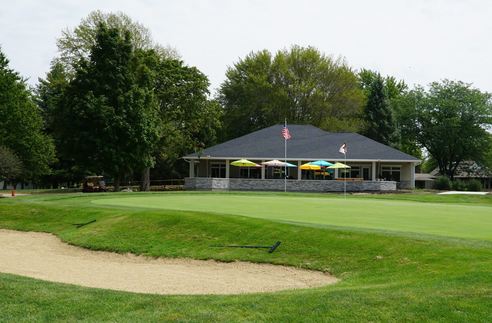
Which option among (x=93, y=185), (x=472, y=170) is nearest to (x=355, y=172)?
(x=93, y=185)

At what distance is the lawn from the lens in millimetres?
7488

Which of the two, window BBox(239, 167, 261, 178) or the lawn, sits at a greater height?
window BBox(239, 167, 261, 178)

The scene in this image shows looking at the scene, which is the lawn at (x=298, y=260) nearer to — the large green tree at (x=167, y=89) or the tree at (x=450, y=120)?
the large green tree at (x=167, y=89)

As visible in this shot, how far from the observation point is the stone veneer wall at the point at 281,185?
51.3 metres

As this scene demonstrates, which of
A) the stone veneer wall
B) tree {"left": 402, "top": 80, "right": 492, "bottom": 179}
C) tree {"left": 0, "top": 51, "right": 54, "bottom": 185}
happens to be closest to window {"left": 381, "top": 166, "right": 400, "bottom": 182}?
the stone veneer wall

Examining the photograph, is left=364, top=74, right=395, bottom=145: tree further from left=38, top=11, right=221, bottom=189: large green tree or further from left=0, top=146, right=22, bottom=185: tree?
left=0, top=146, right=22, bottom=185: tree

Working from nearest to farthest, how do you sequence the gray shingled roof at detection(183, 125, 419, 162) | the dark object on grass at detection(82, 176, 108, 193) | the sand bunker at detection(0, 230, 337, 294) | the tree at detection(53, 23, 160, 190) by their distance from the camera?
the sand bunker at detection(0, 230, 337, 294), the tree at detection(53, 23, 160, 190), the dark object on grass at detection(82, 176, 108, 193), the gray shingled roof at detection(183, 125, 419, 162)

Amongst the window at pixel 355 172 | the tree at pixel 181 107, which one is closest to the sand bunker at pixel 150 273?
the tree at pixel 181 107

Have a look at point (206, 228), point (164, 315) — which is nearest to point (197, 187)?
point (206, 228)

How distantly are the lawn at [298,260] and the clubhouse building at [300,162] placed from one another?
29955 millimetres

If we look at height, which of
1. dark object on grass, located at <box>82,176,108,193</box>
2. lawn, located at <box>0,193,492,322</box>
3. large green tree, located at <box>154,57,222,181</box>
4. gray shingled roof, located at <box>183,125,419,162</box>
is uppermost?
large green tree, located at <box>154,57,222,181</box>

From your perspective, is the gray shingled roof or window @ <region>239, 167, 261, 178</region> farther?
window @ <region>239, 167, 261, 178</region>

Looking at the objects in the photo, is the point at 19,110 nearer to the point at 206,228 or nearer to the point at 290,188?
the point at 290,188

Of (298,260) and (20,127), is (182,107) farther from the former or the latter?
(298,260)
